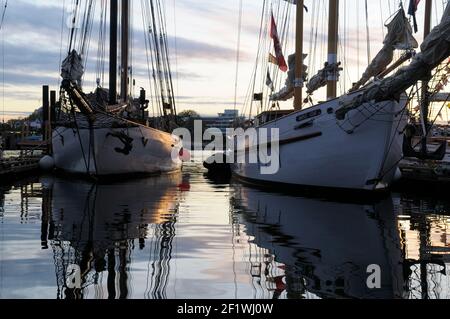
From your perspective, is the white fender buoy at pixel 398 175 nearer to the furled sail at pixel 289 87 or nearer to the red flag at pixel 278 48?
the furled sail at pixel 289 87

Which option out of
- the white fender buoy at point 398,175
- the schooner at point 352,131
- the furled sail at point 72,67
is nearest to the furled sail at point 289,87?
the schooner at point 352,131

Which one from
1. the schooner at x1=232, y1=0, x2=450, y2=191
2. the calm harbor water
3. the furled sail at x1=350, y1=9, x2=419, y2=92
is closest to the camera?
the calm harbor water

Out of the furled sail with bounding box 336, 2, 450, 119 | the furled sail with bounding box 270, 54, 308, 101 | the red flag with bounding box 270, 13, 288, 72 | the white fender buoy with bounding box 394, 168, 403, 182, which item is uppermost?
the red flag with bounding box 270, 13, 288, 72

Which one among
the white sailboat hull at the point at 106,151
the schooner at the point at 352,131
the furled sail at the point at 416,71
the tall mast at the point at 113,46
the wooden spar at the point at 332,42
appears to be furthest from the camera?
the tall mast at the point at 113,46

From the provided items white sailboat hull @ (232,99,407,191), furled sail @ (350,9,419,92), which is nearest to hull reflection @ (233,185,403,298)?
white sailboat hull @ (232,99,407,191)

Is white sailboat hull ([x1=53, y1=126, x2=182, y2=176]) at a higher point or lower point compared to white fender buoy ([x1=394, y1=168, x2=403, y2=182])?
higher

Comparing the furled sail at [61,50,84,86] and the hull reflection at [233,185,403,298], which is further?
the furled sail at [61,50,84,86]

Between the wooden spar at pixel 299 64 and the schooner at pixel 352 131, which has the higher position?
the wooden spar at pixel 299 64

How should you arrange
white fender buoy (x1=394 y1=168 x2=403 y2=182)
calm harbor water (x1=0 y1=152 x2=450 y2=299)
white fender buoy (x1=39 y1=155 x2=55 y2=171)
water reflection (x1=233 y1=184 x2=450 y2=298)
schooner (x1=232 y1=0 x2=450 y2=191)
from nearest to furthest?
calm harbor water (x1=0 y1=152 x2=450 y2=299)
water reflection (x1=233 y1=184 x2=450 y2=298)
schooner (x1=232 y1=0 x2=450 y2=191)
white fender buoy (x1=394 y1=168 x2=403 y2=182)
white fender buoy (x1=39 y1=155 x2=55 y2=171)

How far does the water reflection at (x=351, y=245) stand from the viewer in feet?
27.6

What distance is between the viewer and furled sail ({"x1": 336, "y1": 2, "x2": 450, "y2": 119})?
48.8 feet

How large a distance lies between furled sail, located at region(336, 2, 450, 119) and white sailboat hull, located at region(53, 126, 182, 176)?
42.5 ft

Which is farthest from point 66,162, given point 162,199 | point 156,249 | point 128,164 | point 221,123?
point 221,123

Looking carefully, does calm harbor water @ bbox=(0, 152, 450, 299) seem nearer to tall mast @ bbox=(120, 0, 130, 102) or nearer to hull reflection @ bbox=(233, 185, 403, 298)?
hull reflection @ bbox=(233, 185, 403, 298)
